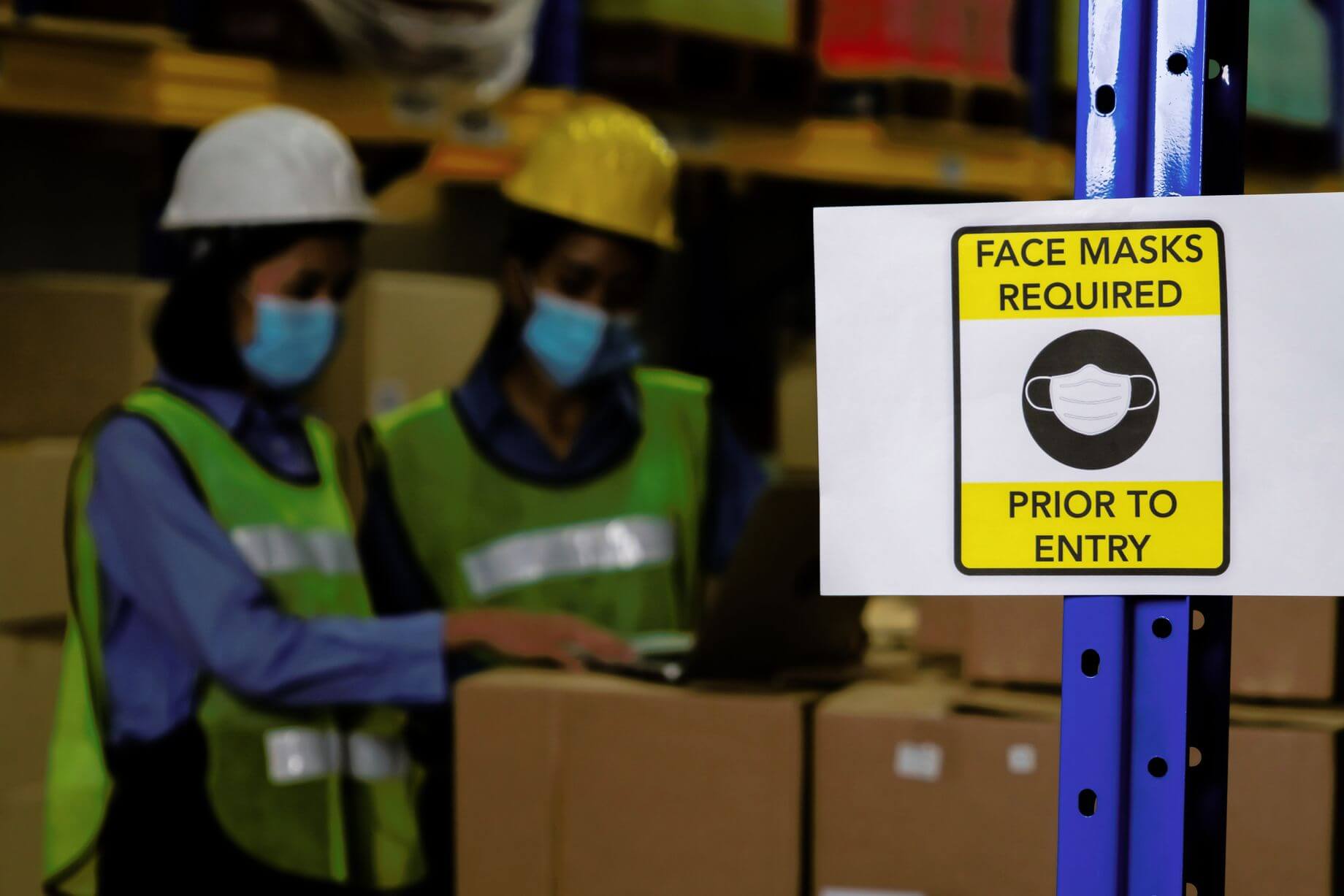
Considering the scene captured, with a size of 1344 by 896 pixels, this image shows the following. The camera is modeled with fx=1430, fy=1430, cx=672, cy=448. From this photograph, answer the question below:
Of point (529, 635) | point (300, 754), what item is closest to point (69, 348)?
point (300, 754)

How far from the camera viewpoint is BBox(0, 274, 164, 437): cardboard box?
2.13 meters

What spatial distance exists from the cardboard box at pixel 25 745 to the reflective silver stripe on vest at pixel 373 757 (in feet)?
1.57

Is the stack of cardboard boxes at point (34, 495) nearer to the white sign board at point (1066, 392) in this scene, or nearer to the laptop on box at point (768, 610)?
the laptop on box at point (768, 610)

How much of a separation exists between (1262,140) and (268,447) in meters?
2.67

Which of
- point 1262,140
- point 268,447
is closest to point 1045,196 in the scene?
point 1262,140

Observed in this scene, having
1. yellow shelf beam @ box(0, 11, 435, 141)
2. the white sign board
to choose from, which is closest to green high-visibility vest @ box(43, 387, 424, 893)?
yellow shelf beam @ box(0, 11, 435, 141)

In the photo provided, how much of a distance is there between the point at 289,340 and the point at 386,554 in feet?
1.72

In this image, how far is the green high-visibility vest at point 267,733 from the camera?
2213 mm

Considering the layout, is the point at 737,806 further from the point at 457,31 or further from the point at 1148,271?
the point at 457,31

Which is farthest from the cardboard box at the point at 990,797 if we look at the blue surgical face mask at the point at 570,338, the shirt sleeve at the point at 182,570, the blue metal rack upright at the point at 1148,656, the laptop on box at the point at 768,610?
the blue surgical face mask at the point at 570,338

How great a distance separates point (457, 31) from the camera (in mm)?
2465

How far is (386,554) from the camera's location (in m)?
2.73

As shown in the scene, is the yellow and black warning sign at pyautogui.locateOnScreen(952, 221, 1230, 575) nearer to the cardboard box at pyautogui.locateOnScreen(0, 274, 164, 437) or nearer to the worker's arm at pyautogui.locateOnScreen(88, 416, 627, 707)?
the worker's arm at pyautogui.locateOnScreen(88, 416, 627, 707)

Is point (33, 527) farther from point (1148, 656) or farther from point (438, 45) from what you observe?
point (1148, 656)
